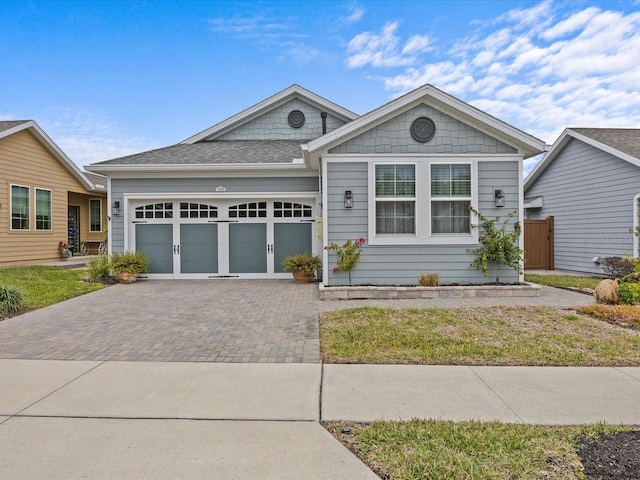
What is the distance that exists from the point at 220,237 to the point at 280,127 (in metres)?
5.44

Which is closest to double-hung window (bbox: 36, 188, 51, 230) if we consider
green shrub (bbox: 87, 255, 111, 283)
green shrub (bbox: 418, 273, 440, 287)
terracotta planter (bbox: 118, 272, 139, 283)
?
green shrub (bbox: 87, 255, 111, 283)

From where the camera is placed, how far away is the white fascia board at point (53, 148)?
43.7 feet

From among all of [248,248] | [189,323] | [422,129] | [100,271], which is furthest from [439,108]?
[100,271]

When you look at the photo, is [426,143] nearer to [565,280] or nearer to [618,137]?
[565,280]

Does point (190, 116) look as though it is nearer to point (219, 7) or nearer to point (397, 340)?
point (219, 7)

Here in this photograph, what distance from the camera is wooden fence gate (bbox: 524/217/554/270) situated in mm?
13789

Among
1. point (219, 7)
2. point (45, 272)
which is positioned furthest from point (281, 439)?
point (219, 7)

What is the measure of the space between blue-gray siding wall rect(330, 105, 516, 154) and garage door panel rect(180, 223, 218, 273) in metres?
4.58

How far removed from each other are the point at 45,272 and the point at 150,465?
38.5ft

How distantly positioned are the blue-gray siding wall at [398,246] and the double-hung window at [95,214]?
16.6m

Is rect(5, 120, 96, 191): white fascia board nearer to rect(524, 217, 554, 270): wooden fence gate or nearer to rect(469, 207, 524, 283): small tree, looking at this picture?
rect(469, 207, 524, 283): small tree

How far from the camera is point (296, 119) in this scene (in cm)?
1399

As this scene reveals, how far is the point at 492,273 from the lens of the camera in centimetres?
862

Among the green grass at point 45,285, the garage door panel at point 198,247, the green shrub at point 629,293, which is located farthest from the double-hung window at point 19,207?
the green shrub at point 629,293
